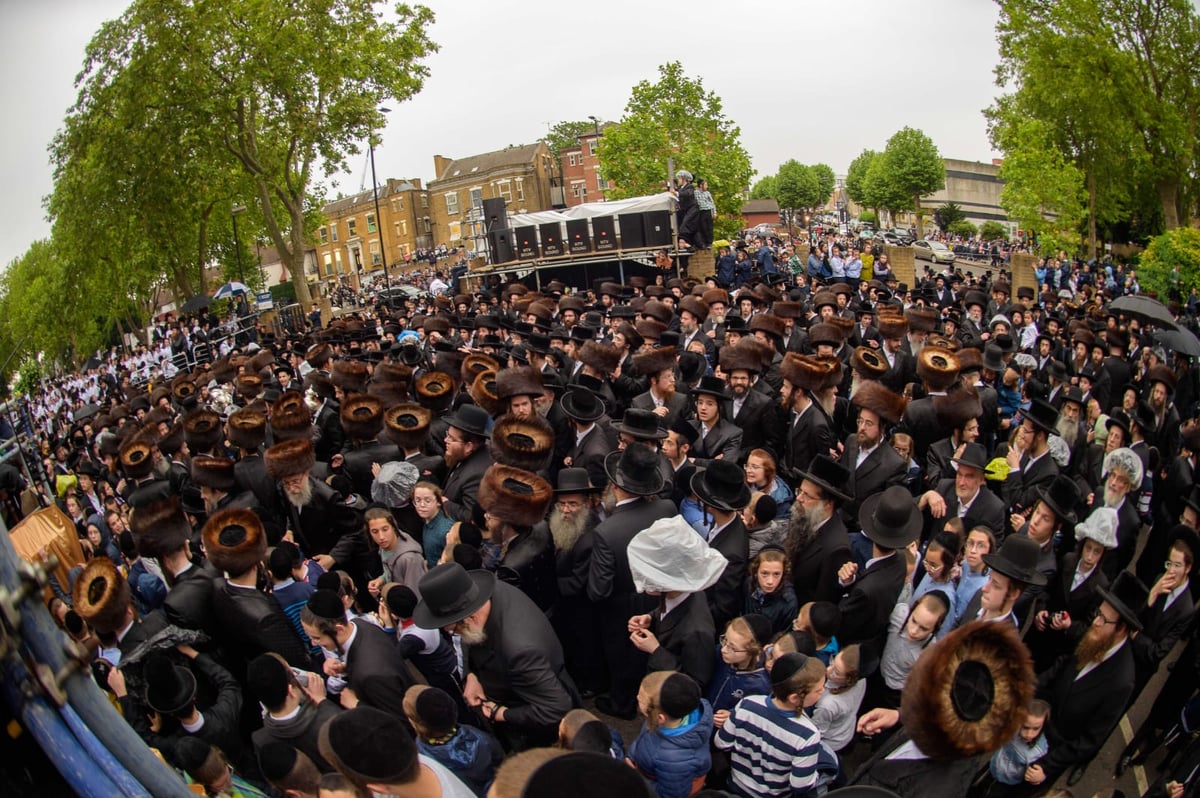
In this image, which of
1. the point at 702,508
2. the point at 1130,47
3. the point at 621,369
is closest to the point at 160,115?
the point at 621,369

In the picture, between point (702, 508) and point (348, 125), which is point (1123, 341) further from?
point (348, 125)

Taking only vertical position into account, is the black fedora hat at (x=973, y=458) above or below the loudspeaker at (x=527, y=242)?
below

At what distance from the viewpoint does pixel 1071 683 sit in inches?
160

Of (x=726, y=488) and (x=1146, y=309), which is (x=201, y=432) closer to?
(x=726, y=488)

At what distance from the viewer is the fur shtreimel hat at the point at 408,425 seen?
274 inches

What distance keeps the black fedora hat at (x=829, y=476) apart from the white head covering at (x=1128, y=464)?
2029mm

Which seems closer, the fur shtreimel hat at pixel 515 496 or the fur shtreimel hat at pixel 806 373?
the fur shtreimel hat at pixel 515 496

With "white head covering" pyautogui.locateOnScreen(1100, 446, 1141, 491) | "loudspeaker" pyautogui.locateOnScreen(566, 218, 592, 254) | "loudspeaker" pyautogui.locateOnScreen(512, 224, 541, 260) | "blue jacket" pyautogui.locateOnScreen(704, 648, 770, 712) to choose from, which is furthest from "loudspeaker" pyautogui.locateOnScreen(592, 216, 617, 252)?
"blue jacket" pyautogui.locateOnScreen(704, 648, 770, 712)

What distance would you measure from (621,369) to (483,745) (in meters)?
5.83

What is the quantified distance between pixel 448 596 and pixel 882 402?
12.5ft

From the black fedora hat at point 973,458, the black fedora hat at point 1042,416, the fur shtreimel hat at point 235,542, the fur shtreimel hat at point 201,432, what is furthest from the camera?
the fur shtreimel hat at point 201,432

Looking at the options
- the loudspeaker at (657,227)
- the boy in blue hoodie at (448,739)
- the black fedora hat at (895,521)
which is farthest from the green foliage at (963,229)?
the boy in blue hoodie at (448,739)

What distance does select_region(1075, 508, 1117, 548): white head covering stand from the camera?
4695mm

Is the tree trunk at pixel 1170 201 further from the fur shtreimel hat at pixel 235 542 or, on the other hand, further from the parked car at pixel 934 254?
the fur shtreimel hat at pixel 235 542
